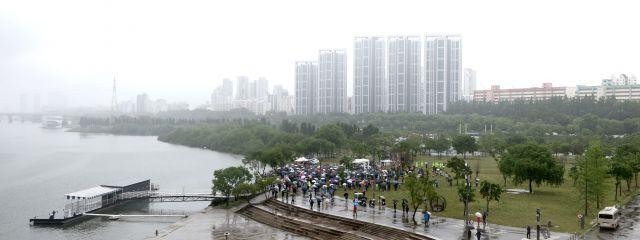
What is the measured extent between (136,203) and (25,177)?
16.7 metres

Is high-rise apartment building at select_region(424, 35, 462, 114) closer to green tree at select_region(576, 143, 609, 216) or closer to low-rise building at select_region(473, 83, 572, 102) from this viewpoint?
low-rise building at select_region(473, 83, 572, 102)

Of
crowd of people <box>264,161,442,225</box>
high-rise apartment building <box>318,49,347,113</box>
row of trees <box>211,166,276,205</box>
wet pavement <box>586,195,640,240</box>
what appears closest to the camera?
wet pavement <box>586,195,640,240</box>

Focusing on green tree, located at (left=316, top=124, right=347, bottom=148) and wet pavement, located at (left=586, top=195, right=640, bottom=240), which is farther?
green tree, located at (left=316, top=124, right=347, bottom=148)

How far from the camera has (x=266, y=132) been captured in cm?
6062

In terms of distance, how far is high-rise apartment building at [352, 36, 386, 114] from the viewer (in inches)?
3964

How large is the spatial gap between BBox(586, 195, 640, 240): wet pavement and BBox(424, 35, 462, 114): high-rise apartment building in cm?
7439

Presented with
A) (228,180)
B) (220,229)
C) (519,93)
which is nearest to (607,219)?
(220,229)

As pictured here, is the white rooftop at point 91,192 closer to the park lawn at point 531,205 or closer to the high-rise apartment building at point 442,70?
the park lawn at point 531,205

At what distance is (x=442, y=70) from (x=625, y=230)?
257ft

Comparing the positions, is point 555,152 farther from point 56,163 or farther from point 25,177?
point 56,163

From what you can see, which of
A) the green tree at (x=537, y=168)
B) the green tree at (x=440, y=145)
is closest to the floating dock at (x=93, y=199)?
the green tree at (x=537, y=168)

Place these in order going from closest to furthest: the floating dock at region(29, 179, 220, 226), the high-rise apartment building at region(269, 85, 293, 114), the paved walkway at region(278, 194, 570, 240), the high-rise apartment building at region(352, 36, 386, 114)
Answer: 1. the paved walkway at region(278, 194, 570, 240)
2. the floating dock at region(29, 179, 220, 226)
3. the high-rise apartment building at region(352, 36, 386, 114)
4. the high-rise apartment building at region(269, 85, 293, 114)

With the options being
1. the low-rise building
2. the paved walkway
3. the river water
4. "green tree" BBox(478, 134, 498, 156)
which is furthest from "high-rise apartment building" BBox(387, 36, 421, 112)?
the paved walkway

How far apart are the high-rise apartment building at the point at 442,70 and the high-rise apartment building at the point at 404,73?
3230 mm
